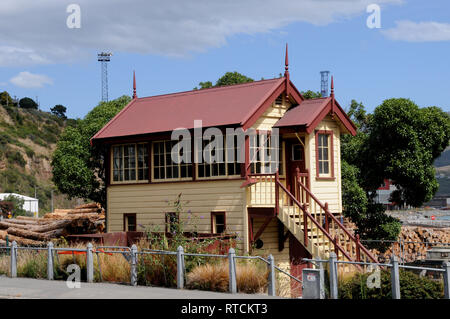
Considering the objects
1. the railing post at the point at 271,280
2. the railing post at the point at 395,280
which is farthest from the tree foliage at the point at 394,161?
the railing post at the point at 395,280

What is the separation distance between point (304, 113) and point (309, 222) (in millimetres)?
3776

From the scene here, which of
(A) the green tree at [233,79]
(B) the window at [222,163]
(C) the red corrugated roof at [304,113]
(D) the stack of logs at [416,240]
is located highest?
(A) the green tree at [233,79]

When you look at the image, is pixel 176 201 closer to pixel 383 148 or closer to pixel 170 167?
pixel 170 167

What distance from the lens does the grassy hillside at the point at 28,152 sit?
264 feet

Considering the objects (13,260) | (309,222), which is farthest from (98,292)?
(309,222)

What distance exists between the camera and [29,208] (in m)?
65.7

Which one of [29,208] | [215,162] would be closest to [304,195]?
[215,162]

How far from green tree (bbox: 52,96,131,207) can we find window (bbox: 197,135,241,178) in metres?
9.11

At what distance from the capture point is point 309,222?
2116cm

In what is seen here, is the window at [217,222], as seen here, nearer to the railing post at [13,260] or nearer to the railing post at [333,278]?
the railing post at [13,260]

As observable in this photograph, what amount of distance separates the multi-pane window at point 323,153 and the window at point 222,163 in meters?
2.83

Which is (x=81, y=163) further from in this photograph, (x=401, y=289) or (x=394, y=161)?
(x=401, y=289)

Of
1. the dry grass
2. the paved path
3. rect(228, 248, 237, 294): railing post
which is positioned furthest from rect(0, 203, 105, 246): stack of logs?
rect(228, 248, 237, 294): railing post
